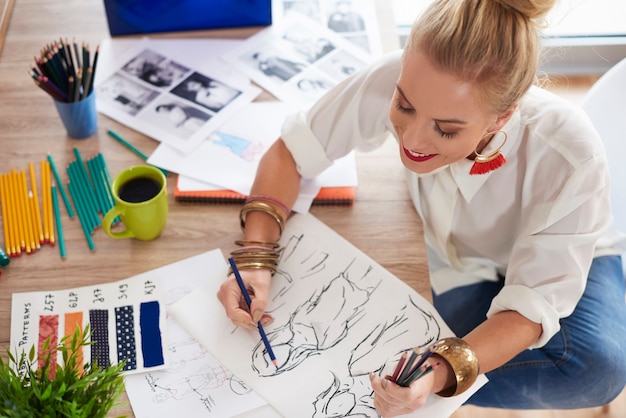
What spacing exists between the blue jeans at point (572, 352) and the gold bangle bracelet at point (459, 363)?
Answer: 1.17 feet

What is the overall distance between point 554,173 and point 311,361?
0.51m

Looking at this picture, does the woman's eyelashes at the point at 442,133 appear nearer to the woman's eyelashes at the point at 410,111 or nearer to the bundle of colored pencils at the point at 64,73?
the woman's eyelashes at the point at 410,111

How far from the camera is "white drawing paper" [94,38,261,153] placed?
54.1 inches

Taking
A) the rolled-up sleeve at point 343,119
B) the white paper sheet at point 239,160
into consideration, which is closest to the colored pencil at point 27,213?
the white paper sheet at point 239,160

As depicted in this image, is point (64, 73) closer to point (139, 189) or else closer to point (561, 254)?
point (139, 189)

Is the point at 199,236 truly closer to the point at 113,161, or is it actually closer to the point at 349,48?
the point at 113,161

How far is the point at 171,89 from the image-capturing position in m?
1.44

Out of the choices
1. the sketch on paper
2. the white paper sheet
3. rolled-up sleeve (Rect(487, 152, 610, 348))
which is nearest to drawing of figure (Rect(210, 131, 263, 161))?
the white paper sheet

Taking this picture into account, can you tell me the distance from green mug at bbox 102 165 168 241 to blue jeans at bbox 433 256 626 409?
2.12ft

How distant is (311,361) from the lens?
1.07 meters

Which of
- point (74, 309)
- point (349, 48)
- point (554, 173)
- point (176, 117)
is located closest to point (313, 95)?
point (349, 48)

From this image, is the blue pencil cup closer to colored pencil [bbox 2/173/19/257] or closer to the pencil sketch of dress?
colored pencil [bbox 2/173/19/257]

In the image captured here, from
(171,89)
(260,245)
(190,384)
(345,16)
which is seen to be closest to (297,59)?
(345,16)

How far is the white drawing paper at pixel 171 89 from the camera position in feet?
4.51
